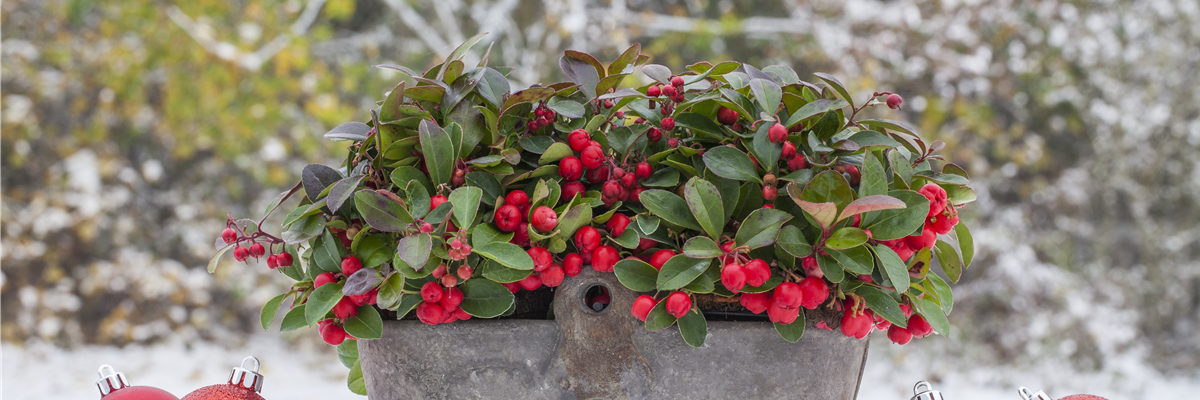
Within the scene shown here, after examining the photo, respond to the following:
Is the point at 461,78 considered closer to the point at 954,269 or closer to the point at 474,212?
the point at 474,212

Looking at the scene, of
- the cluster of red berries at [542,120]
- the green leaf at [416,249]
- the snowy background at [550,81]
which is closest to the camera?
the green leaf at [416,249]

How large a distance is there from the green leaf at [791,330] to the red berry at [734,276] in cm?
6

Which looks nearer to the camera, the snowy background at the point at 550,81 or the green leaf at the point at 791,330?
the green leaf at the point at 791,330

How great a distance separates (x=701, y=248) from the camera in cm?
47

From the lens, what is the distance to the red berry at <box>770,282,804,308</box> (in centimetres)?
48

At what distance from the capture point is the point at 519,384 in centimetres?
53

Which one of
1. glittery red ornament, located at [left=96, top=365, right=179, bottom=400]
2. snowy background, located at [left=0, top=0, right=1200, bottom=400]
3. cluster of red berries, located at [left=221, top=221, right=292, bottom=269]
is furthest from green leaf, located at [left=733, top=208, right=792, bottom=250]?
snowy background, located at [left=0, top=0, right=1200, bottom=400]

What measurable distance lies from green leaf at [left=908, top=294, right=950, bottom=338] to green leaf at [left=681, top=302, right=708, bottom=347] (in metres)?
0.16

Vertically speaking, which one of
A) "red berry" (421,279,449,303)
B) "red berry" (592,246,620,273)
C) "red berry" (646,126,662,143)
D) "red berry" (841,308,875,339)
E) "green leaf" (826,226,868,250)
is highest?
"red berry" (646,126,662,143)

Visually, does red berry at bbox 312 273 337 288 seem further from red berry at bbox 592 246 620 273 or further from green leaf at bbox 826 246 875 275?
green leaf at bbox 826 246 875 275

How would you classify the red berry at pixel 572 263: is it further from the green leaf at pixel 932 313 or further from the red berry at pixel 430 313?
the green leaf at pixel 932 313

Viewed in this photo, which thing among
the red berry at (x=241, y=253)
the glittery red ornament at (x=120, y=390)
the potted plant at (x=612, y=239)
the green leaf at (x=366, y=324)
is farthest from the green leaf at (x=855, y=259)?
the glittery red ornament at (x=120, y=390)

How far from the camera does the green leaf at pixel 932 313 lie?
53 cm

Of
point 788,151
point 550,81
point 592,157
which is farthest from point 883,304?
point 550,81
